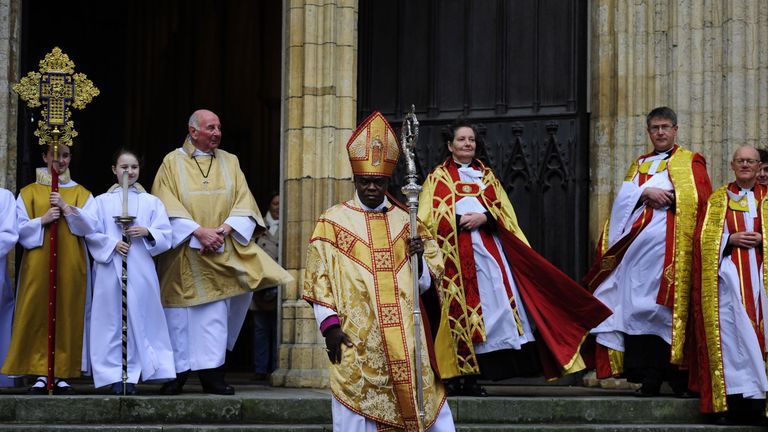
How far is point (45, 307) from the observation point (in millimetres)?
10031

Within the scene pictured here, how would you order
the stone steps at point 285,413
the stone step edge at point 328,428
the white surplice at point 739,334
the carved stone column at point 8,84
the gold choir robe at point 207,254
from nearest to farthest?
the stone step edge at point 328,428 → the stone steps at point 285,413 → the white surplice at point 739,334 → the gold choir robe at point 207,254 → the carved stone column at point 8,84

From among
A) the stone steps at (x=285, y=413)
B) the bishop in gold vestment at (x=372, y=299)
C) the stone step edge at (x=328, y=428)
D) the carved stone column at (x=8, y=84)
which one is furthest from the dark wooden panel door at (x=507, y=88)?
the bishop in gold vestment at (x=372, y=299)

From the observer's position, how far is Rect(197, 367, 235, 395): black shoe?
10.0m

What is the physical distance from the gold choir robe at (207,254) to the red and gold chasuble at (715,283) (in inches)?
113

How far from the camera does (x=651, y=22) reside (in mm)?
11719

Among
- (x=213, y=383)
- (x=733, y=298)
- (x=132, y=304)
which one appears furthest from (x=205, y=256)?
(x=733, y=298)

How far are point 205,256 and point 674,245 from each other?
10.8ft

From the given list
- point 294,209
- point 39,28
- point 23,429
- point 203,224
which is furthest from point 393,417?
point 39,28

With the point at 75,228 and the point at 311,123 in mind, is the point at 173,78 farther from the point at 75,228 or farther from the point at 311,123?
the point at 75,228

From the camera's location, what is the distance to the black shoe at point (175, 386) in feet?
32.8

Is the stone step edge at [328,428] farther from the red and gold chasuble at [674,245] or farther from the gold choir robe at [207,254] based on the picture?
the gold choir robe at [207,254]

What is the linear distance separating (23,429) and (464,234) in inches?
133

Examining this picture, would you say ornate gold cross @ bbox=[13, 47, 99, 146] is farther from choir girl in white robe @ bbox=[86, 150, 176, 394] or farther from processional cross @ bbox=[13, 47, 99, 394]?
choir girl in white robe @ bbox=[86, 150, 176, 394]

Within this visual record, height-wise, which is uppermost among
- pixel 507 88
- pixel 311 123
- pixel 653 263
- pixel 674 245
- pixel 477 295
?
pixel 507 88
